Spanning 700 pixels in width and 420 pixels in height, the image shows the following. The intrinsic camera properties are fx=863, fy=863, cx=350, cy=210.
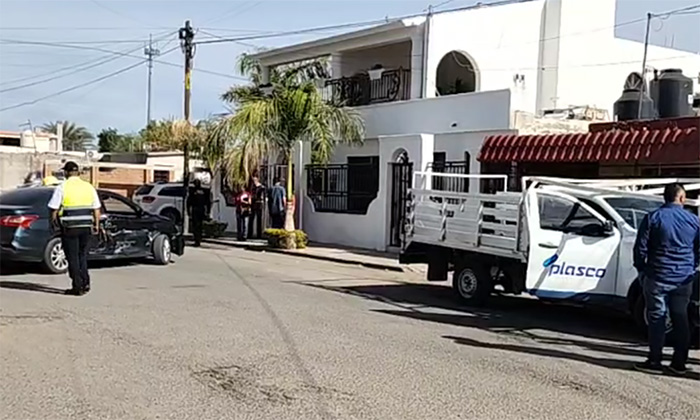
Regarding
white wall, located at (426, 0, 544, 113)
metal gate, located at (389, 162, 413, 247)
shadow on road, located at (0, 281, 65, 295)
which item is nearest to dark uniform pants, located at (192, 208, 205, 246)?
metal gate, located at (389, 162, 413, 247)

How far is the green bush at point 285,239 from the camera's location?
69.9ft

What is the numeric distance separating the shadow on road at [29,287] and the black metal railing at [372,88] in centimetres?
1321

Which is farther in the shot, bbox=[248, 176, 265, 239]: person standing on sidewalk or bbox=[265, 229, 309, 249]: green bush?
bbox=[248, 176, 265, 239]: person standing on sidewalk

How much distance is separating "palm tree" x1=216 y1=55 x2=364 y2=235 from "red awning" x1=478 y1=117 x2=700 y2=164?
16.2 feet

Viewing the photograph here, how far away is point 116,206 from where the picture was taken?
50.8 feet

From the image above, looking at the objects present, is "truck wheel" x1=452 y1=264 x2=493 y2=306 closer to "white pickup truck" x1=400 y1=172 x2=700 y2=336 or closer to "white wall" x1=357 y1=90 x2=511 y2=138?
"white pickup truck" x1=400 y1=172 x2=700 y2=336

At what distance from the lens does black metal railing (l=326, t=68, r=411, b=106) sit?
24.7m

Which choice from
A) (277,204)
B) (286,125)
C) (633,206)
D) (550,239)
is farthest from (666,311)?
(277,204)

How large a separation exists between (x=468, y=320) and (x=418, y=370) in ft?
10.7

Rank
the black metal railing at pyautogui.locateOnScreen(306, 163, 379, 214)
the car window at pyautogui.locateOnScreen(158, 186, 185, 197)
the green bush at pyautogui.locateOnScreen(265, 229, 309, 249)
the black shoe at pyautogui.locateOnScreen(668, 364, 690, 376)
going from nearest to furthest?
the black shoe at pyautogui.locateOnScreen(668, 364, 690, 376) < the green bush at pyautogui.locateOnScreen(265, 229, 309, 249) < the black metal railing at pyautogui.locateOnScreen(306, 163, 379, 214) < the car window at pyautogui.locateOnScreen(158, 186, 185, 197)

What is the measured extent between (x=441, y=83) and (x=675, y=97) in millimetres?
8400

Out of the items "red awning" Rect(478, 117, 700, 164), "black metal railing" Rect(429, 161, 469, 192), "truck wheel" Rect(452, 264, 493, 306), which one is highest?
"red awning" Rect(478, 117, 700, 164)

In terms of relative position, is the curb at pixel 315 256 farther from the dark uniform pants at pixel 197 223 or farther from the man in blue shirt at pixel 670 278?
the man in blue shirt at pixel 670 278

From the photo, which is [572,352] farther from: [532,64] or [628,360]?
[532,64]
